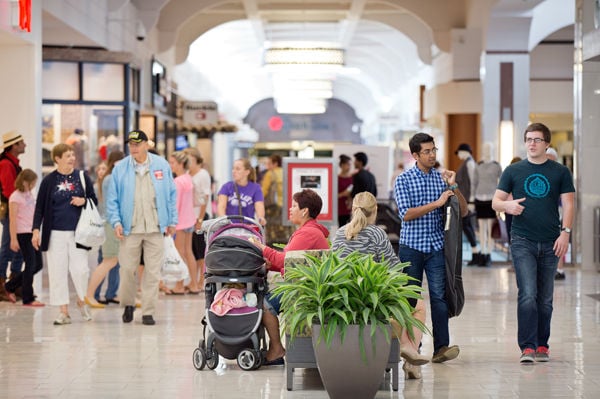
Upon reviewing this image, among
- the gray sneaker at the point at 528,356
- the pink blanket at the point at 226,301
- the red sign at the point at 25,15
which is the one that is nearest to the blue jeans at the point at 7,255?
the red sign at the point at 25,15

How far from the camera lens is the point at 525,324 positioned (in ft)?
25.0

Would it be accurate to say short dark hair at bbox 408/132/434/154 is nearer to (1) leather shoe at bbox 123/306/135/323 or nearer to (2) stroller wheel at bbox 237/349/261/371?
(2) stroller wheel at bbox 237/349/261/371

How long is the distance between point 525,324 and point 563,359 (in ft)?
1.53

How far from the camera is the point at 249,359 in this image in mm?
7324

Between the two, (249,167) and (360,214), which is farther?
(249,167)

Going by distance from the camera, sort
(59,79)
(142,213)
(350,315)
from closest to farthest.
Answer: (350,315), (142,213), (59,79)

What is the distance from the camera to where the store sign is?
27.8 metres

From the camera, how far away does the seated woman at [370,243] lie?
6867mm

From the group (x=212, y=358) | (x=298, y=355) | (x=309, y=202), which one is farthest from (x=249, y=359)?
(x=309, y=202)

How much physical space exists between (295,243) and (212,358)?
3.09 feet

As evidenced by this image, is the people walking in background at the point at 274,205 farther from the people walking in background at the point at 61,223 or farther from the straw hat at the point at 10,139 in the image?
the people walking in background at the point at 61,223

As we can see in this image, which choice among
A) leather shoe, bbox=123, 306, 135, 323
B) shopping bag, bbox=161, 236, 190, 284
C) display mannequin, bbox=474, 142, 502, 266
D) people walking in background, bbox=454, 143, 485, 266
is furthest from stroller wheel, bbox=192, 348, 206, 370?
people walking in background, bbox=454, 143, 485, 266

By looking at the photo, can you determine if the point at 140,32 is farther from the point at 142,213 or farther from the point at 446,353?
the point at 446,353

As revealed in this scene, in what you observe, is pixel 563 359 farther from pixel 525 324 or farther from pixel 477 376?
pixel 477 376
